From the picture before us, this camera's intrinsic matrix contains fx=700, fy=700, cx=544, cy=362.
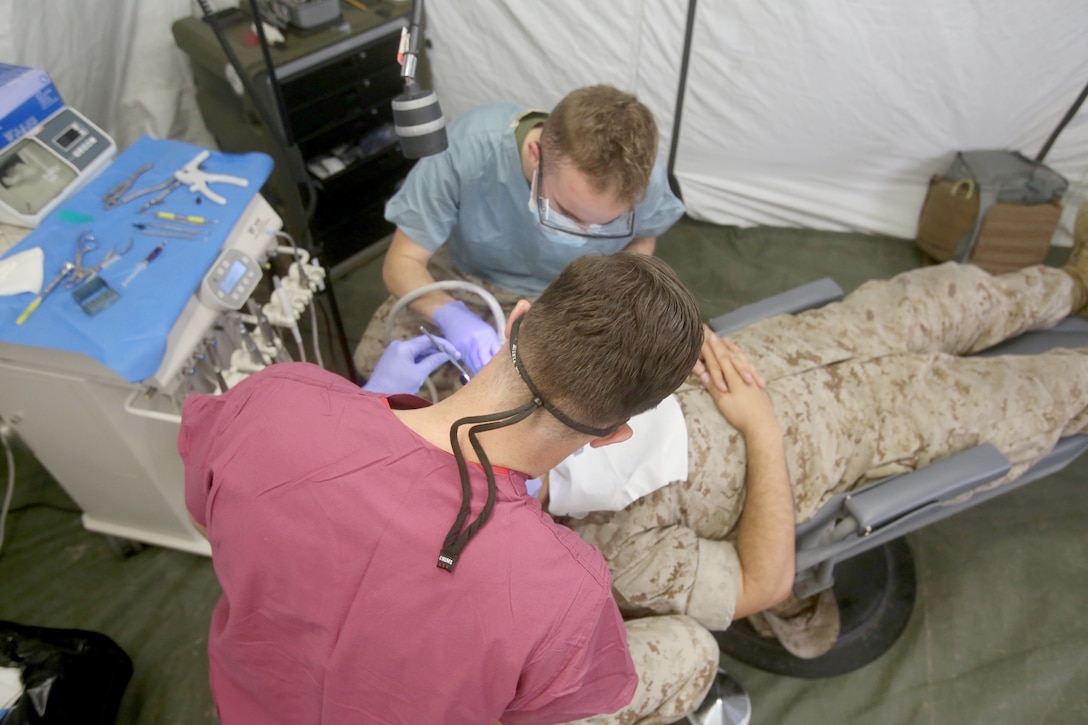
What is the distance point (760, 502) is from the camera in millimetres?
1305

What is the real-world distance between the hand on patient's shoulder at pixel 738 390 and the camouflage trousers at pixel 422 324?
0.53 metres

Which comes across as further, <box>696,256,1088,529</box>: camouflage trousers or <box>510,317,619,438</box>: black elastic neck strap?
<box>696,256,1088,529</box>: camouflage trousers

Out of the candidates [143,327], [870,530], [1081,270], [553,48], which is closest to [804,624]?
[870,530]

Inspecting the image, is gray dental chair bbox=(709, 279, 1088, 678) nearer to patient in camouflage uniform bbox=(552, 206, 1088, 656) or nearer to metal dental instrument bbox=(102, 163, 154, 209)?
patient in camouflage uniform bbox=(552, 206, 1088, 656)

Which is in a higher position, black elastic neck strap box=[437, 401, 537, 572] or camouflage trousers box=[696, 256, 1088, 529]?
black elastic neck strap box=[437, 401, 537, 572]

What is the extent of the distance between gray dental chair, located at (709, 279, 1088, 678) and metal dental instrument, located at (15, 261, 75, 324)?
1278mm

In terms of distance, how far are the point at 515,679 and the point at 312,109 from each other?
1858 mm

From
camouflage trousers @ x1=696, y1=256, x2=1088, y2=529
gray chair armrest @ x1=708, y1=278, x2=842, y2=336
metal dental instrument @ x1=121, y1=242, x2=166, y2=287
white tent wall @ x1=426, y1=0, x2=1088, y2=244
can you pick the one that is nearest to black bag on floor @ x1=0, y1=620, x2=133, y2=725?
metal dental instrument @ x1=121, y1=242, x2=166, y2=287

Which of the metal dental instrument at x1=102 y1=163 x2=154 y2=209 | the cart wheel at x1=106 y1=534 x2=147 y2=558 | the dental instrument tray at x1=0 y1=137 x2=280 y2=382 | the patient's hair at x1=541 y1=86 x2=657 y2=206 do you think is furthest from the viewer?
the cart wheel at x1=106 y1=534 x2=147 y2=558

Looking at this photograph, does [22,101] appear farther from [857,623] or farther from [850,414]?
[857,623]

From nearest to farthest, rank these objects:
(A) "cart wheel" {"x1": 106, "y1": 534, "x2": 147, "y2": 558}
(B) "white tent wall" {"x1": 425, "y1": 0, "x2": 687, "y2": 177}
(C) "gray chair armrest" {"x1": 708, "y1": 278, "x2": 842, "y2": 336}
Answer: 1. (C) "gray chair armrest" {"x1": 708, "y1": 278, "x2": 842, "y2": 336}
2. (A) "cart wheel" {"x1": 106, "y1": 534, "x2": 147, "y2": 558}
3. (B) "white tent wall" {"x1": 425, "y1": 0, "x2": 687, "y2": 177}

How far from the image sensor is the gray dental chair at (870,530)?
1.29 m

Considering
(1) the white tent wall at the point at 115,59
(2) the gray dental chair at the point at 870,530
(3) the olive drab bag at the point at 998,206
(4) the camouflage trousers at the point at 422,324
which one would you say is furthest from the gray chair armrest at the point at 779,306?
(1) the white tent wall at the point at 115,59

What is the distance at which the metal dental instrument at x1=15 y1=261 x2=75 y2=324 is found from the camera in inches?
44.7
